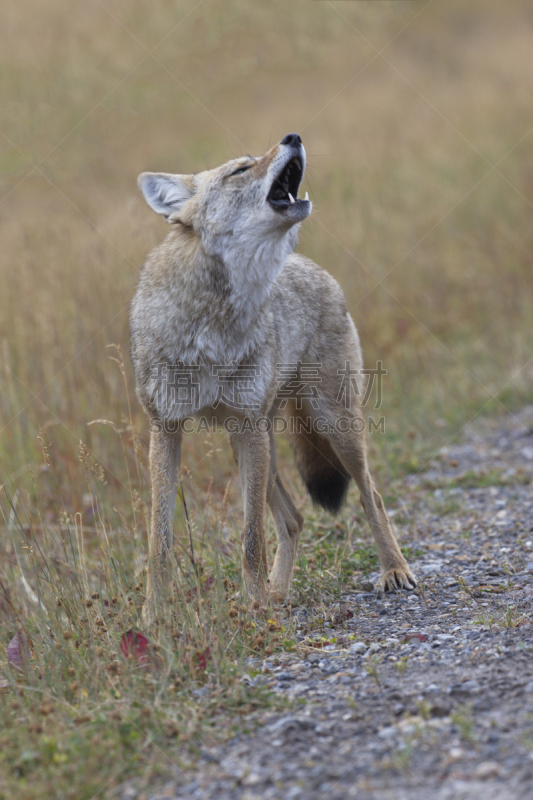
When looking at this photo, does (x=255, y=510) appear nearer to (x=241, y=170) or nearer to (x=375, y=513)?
(x=375, y=513)

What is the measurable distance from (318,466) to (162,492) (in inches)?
49.3

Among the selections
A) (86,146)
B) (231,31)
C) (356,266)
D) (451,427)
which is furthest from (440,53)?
(451,427)

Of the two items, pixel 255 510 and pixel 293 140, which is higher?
pixel 293 140

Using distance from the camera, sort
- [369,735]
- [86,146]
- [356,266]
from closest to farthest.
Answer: [369,735], [356,266], [86,146]

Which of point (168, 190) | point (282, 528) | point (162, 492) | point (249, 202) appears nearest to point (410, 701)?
point (162, 492)

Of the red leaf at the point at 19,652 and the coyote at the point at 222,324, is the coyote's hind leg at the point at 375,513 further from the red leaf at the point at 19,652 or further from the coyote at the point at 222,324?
the red leaf at the point at 19,652

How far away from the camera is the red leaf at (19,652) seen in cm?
317

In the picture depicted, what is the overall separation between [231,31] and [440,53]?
497 centimetres

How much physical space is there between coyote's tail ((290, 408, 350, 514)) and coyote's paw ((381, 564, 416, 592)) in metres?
0.65

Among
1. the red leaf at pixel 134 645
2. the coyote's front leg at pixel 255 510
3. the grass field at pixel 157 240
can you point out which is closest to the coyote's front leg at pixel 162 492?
the grass field at pixel 157 240

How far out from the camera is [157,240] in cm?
705

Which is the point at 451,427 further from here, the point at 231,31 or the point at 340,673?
the point at 231,31

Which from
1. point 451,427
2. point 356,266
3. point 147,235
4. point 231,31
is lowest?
point 147,235

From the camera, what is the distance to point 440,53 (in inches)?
706
